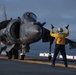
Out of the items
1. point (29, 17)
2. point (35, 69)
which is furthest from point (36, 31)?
point (35, 69)

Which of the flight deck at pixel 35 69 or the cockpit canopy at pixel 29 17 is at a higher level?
the cockpit canopy at pixel 29 17

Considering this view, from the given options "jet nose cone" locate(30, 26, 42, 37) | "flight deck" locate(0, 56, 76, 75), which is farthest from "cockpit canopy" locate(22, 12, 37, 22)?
"flight deck" locate(0, 56, 76, 75)

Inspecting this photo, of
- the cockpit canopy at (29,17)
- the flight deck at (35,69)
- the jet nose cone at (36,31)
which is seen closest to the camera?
the flight deck at (35,69)

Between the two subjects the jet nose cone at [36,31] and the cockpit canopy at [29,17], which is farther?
the cockpit canopy at [29,17]

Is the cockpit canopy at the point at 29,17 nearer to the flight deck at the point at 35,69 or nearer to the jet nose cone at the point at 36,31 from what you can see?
the jet nose cone at the point at 36,31

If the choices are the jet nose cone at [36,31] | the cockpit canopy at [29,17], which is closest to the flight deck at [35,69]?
the jet nose cone at [36,31]

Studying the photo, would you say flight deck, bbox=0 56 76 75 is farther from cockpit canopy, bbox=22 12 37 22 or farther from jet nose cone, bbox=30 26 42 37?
cockpit canopy, bbox=22 12 37 22

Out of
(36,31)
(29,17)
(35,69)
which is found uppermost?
(29,17)

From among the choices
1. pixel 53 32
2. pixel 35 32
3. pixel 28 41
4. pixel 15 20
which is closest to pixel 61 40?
pixel 53 32

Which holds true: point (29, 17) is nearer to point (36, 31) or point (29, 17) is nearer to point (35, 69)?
point (36, 31)

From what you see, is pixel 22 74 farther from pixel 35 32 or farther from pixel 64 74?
pixel 35 32

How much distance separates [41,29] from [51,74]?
459 inches

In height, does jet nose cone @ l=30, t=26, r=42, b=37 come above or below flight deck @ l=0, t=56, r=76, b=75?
above

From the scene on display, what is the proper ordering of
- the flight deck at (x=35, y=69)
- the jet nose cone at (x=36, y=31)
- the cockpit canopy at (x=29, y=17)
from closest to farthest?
the flight deck at (x=35, y=69), the jet nose cone at (x=36, y=31), the cockpit canopy at (x=29, y=17)
